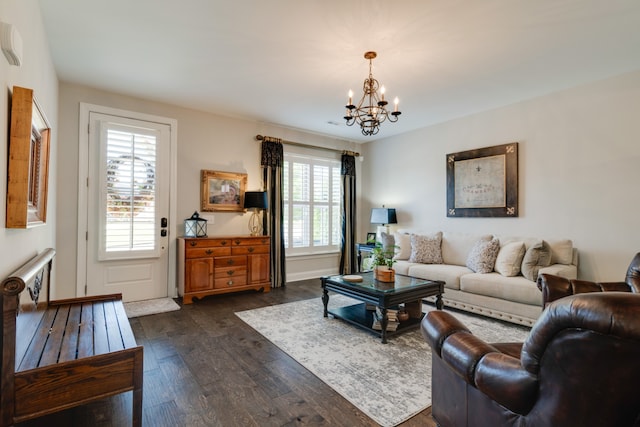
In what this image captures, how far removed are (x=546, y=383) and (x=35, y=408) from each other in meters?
2.01

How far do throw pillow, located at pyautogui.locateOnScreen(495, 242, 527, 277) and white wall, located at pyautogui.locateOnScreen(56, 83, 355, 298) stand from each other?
316 centimetres

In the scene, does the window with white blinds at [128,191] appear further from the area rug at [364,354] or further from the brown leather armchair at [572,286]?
the brown leather armchair at [572,286]

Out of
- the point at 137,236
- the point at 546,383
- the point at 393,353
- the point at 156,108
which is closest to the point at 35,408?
the point at 546,383

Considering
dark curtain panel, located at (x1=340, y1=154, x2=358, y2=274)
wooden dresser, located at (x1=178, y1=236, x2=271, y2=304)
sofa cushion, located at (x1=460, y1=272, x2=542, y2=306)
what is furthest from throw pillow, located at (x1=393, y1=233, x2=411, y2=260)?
wooden dresser, located at (x1=178, y1=236, x2=271, y2=304)

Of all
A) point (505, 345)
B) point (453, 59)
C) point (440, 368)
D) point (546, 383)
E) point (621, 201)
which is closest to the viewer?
point (546, 383)

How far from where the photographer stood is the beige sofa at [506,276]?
3.32 meters

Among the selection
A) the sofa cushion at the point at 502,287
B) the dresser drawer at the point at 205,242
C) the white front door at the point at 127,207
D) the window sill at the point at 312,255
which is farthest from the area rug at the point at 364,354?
the window sill at the point at 312,255

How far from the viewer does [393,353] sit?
2.70 m

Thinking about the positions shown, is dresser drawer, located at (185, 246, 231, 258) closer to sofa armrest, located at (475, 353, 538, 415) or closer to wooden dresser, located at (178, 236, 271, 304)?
wooden dresser, located at (178, 236, 271, 304)

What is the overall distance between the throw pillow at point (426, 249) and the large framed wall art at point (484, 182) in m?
0.64

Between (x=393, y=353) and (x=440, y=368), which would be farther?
(x=393, y=353)

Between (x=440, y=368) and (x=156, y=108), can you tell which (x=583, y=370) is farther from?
(x=156, y=108)

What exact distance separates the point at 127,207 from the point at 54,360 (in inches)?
120

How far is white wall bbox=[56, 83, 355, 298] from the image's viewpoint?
380 centimetres
